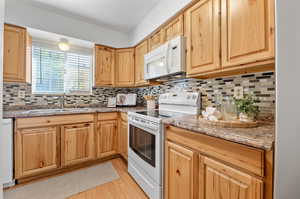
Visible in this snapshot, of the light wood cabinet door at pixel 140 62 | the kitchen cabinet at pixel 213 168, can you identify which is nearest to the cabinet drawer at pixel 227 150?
the kitchen cabinet at pixel 213 168

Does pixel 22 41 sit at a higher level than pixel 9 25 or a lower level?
lower

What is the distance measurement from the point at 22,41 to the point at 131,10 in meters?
1.68

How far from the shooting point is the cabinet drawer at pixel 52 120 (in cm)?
170

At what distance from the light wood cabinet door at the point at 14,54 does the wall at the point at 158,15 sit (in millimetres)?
1792

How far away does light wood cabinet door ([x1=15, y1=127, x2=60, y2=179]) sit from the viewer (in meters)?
1.68

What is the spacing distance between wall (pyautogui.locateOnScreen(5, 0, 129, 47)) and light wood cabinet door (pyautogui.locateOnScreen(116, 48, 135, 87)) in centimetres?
43

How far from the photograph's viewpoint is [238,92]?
1333mm

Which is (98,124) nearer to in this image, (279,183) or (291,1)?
(279,183)

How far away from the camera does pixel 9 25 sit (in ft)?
5.88

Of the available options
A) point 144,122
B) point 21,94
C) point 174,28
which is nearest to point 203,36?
point 174,28

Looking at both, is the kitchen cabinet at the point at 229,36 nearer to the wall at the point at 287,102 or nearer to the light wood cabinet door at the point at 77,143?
the wall at the point at 287,102

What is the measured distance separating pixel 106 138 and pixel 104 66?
138 cm

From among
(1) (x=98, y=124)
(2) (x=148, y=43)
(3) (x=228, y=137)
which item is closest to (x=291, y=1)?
(3) (x=228, y=137)

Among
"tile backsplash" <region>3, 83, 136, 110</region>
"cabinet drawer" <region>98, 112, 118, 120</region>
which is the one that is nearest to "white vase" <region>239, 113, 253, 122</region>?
"cabinet drawer" <region>98, 112, 118, 120</region>
